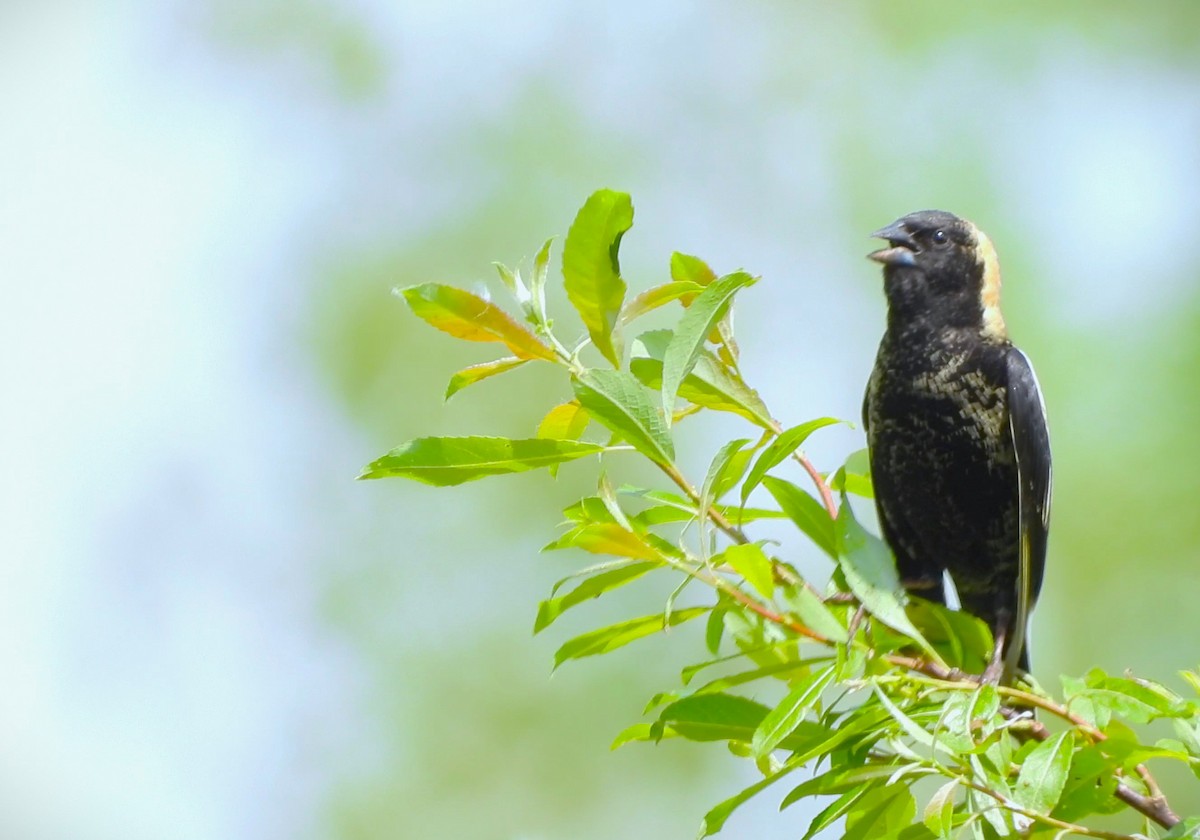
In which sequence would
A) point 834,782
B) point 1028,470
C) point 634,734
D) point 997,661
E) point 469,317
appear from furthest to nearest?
1. point 1028,470
2. point 997,661
3. point 634,734
4. point 469,317
5. point 834,782

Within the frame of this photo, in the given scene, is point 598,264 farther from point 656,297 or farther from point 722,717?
point 722,717

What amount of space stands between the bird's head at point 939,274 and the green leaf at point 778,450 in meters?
1.86

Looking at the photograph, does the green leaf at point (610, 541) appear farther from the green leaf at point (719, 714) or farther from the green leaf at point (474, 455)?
the green leaf at point (719, 714)

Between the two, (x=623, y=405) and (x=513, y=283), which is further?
(x=513, y=283)

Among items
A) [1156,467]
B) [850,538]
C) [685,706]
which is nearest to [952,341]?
[850,538]

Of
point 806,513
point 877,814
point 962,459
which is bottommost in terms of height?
point 877,814

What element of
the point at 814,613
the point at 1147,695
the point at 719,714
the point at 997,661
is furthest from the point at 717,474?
the point at 997,661

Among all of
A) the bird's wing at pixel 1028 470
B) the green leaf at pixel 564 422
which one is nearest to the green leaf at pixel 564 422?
the green leaf at pixel 564 422

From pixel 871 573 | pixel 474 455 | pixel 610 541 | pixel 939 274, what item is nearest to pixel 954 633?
pixel 871 573

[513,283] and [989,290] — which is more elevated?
[989,290]

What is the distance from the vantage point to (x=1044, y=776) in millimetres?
1618

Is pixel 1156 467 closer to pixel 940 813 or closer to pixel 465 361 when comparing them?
pixel 465 361

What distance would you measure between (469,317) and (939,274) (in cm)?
214

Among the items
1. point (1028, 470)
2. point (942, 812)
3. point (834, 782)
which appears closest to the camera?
point (942, 812)
